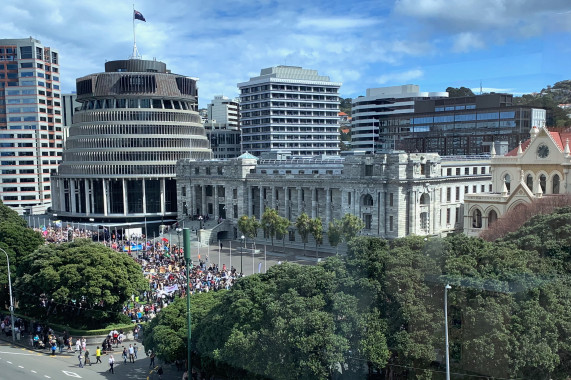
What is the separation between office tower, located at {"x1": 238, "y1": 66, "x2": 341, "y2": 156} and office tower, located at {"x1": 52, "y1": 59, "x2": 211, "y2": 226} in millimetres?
23503

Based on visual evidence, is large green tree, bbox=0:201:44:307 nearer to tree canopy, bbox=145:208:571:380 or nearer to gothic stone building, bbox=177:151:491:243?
tree canopy, bbox=145:208:571:380

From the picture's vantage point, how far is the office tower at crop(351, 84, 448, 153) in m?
106

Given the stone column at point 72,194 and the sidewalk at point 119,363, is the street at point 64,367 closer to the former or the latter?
the sidewalk at point 119,363

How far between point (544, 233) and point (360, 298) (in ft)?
36.8

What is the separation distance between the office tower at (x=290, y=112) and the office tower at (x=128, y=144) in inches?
925

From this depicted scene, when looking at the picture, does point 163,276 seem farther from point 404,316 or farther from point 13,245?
point 404,316

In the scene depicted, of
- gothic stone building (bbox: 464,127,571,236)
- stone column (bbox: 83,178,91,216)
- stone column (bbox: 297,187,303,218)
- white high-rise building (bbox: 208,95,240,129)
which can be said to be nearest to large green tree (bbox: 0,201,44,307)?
stone column (bbox: 297,187,303,218)

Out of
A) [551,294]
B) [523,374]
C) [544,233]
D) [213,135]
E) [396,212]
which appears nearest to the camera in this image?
[523,374]

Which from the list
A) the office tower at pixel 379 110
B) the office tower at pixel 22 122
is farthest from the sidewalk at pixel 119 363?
the office tower at pixel 22 122

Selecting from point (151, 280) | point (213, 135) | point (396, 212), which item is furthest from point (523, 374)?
point (213, 135)

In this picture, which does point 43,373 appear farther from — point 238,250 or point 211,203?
point 211,203

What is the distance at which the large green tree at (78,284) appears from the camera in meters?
33.9

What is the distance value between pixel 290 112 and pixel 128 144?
3616cm

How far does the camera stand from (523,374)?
20875mm
